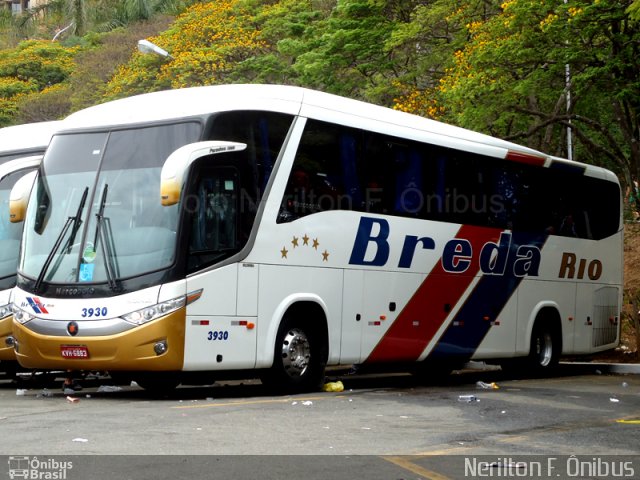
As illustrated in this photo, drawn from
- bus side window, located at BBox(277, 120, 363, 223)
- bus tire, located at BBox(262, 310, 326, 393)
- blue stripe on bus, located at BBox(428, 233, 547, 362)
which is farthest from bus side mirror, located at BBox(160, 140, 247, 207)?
blue stripe on bus, located at BBox(428, 233, 547, 362)

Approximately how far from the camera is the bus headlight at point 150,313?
1199cm

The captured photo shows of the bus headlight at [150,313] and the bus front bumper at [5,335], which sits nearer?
the bus headlight at [150,313]

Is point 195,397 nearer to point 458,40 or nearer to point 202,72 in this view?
point 458,40

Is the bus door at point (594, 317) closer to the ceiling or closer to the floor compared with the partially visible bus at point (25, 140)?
Answer: closer to the floor

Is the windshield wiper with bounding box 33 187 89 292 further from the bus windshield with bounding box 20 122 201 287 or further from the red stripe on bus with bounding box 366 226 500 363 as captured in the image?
the red stripe on bus with bounding box 366 226 500 363

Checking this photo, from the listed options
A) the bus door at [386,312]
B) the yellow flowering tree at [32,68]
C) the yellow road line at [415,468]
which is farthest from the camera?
the yellow flowering tree at [32,68]

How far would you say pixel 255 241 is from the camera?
13.0 meters

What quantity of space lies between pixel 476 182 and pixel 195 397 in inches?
235

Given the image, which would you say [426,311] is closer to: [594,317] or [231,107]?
[231,107]

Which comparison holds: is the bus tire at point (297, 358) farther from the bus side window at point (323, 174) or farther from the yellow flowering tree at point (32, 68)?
the yellow flowering tree at point (32, 68)

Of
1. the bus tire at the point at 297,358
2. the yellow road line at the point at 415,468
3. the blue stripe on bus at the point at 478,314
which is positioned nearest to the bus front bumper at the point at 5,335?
the bus tire at the point at 297,358

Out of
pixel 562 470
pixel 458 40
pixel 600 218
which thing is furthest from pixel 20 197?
pixel 458 40

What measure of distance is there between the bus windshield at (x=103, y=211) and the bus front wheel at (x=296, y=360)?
2.09m

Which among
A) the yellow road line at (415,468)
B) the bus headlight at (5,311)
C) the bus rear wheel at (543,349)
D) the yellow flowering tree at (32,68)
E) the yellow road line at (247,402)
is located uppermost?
the yellow flowering tree at (32,68)
